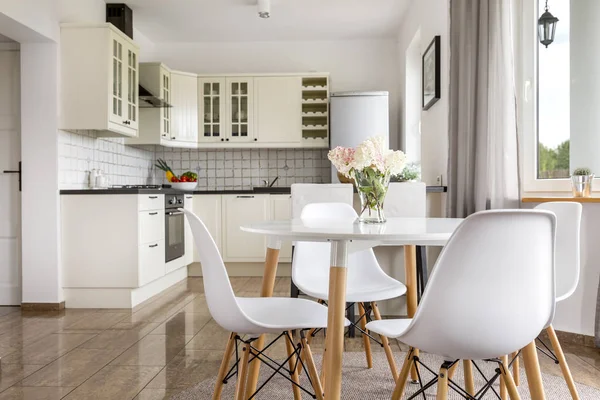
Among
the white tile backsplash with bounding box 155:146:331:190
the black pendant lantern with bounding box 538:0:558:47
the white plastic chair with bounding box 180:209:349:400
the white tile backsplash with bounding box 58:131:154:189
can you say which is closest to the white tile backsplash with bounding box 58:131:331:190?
the white tile backsplash with bounding box 155:146:331:190

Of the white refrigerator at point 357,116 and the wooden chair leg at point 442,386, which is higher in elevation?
the white refrigerator at point 357,116

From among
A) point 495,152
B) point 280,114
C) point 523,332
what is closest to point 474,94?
point 495,152

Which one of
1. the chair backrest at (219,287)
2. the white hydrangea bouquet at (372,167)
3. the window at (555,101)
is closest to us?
the chair backrest at (219,287)

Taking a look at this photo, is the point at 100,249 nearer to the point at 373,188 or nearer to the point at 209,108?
the point at 209,108

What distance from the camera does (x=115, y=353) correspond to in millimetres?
2824

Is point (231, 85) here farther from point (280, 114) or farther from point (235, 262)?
point (235, 262)

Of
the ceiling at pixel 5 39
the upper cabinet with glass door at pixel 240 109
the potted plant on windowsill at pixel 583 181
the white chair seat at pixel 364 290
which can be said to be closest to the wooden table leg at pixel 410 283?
the white chair seat at pixel 364 290

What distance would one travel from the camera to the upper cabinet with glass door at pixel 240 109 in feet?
19.6

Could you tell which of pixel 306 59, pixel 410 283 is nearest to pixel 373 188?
pixel 410 283

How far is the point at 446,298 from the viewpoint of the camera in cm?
131

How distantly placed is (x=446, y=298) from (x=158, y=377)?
1.61 m

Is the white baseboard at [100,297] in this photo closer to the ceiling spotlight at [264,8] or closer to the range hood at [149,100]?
the range hood at [149,100]

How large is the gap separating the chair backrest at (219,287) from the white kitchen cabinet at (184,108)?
14.5 ft

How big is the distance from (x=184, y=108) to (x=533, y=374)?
5.07 m
